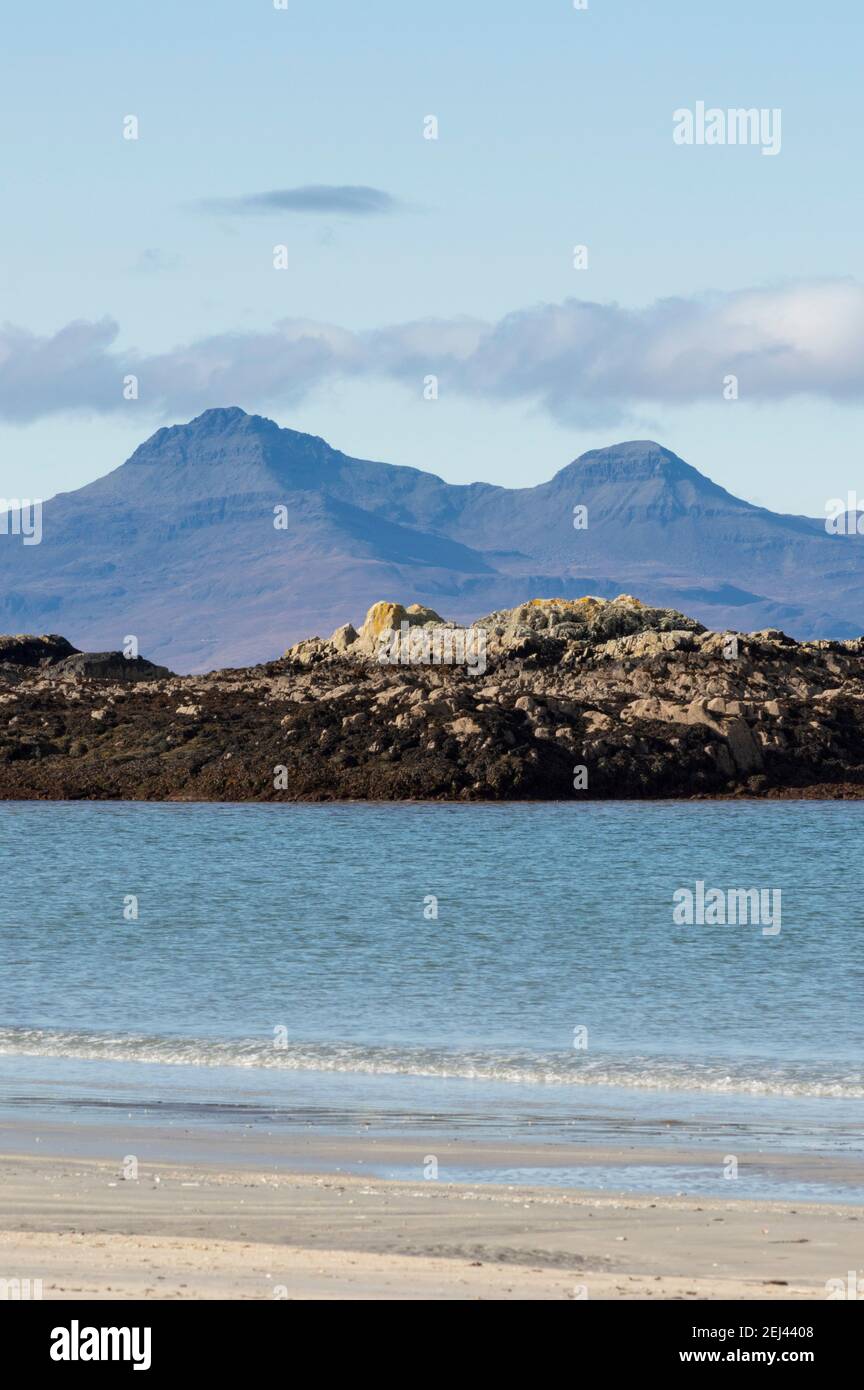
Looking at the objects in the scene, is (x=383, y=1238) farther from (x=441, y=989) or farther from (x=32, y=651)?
(x=32, y=651)

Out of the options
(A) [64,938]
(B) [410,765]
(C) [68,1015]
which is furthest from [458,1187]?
(B) [410,765]

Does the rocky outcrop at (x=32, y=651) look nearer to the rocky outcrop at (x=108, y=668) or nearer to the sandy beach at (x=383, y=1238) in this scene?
the rocky outcrop at (x=108, y=668)

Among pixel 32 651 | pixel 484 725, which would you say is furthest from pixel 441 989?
pixel 32 651

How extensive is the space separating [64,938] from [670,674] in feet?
227

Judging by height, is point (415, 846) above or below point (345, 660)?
below

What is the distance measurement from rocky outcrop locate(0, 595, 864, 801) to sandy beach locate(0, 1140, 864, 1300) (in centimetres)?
7338

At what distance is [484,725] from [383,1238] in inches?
3087

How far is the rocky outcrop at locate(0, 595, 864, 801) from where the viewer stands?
90000 millimetres

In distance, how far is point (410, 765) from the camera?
89.2 metres

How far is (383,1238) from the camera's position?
1262 centimetres

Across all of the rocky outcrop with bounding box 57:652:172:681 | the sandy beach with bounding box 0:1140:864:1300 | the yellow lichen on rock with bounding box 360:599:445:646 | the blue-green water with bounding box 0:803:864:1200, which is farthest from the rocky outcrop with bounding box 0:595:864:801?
the sandy beach with bounding box 0:1140:864:1300

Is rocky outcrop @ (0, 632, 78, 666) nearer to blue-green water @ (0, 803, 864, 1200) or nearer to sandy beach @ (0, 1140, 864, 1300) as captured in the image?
blue-green water @ (0, 803, 864, 1200)

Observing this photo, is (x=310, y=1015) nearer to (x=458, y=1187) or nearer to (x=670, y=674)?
(x=458, y=1187)
